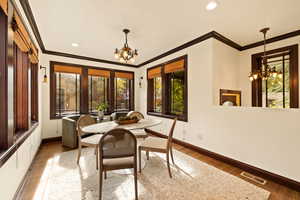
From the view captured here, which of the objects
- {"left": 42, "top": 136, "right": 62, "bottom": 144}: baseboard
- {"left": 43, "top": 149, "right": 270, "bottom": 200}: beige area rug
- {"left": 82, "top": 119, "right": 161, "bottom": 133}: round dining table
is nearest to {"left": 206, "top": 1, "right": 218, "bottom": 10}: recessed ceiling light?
{"left": 82, "top": 119, "right": 161, "bottom": 133}: round dining table

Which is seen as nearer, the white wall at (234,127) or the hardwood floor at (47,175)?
the hardwood floor at (47,175)

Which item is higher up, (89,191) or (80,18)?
(80,18)

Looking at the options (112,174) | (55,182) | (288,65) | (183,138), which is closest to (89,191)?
(112,174)

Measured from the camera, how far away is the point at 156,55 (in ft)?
14.0

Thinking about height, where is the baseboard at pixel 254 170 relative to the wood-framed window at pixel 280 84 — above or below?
below

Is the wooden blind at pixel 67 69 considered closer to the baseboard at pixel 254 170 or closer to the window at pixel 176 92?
the window at pixel 176 92

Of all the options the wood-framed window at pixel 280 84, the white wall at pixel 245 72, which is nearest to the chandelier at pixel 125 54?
the white wall at pixel 245 72

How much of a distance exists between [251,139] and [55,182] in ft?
10.6

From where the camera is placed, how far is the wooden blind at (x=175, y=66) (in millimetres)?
3545

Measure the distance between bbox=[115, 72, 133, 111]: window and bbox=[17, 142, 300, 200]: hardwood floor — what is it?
2373 mm

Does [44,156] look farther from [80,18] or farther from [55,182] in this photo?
[80,18]

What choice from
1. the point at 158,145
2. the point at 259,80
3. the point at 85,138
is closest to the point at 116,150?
the point at 158,145

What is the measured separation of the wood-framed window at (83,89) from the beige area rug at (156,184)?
6.75ft

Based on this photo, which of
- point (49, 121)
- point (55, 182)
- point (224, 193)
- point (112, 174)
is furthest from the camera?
point (49, 121)
